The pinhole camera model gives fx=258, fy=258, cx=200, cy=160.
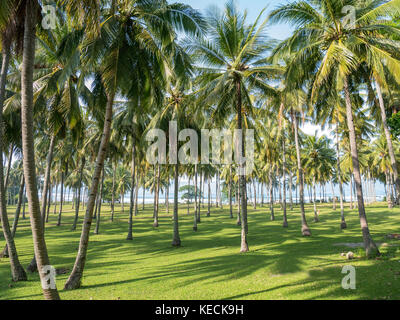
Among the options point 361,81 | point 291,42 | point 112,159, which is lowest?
point 112,159

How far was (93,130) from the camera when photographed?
2858 cm

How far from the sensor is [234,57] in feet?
49.6

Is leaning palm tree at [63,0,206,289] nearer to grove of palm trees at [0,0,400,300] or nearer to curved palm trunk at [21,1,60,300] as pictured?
grove of palm trees at [0,0,400,300]

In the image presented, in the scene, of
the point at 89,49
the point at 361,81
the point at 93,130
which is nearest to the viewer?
the point at 89,49

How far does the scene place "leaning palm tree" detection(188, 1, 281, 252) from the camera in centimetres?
1429

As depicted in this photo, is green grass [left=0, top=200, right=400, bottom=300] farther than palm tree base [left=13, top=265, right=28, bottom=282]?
No

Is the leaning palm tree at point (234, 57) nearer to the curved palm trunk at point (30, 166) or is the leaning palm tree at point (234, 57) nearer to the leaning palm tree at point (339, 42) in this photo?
the leaning palm tree at point (339, 42)

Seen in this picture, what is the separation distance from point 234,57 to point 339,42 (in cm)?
572

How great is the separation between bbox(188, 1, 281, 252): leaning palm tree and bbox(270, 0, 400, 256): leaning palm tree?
177 cm

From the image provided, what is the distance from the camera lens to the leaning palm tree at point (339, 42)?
1022cm

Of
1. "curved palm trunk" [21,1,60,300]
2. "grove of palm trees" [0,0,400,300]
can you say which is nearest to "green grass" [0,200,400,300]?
"grove of palm trees" [0,0,400,300]

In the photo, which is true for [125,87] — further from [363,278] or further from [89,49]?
[363,278]
